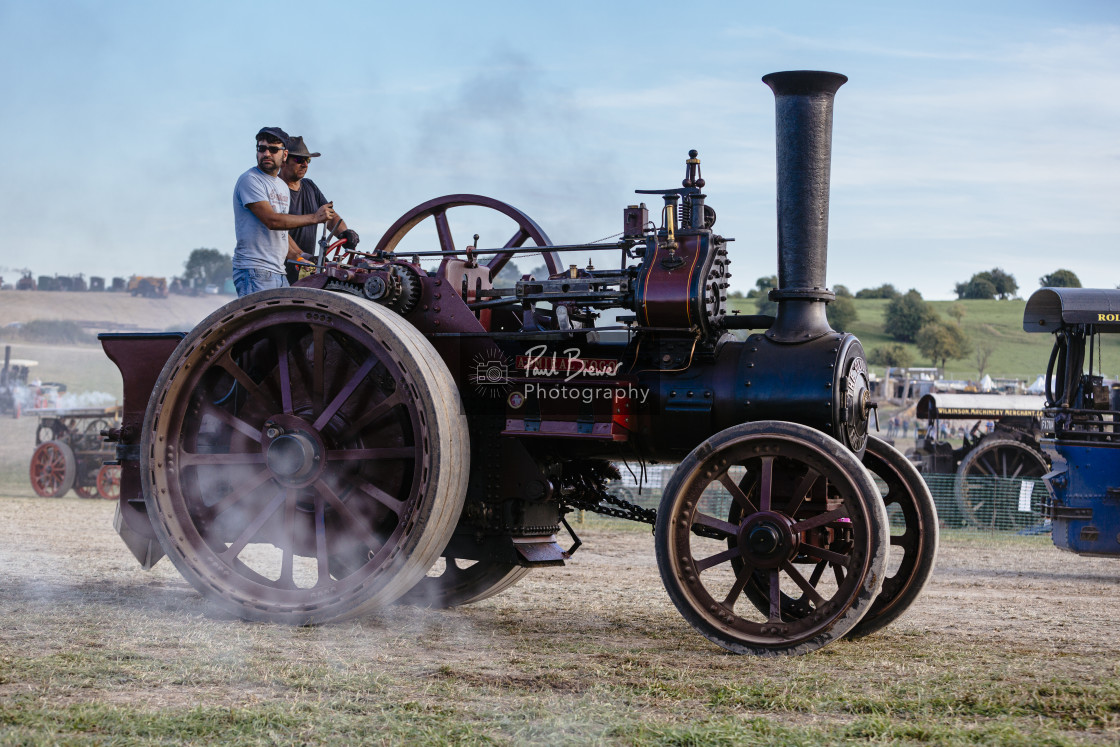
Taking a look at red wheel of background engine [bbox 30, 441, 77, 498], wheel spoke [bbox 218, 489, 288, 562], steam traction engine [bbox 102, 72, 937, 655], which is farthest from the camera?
red wheel of background engine [bbox 30, 441, 77, 498]

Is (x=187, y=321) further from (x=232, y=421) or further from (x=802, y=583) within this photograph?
(x=802, y=583)

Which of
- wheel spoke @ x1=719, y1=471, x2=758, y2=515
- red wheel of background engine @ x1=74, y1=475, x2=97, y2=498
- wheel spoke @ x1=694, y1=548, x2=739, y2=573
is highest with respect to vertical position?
wheel spoke @ x1=719, y1=471, x2=758, y2=515

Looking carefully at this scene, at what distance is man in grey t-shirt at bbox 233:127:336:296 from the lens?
6895mm

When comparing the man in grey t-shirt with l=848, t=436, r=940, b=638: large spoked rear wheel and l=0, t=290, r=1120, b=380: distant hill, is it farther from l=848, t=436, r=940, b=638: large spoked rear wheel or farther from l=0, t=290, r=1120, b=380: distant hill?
l=0, t=290, r=1120, b=380: distant hill

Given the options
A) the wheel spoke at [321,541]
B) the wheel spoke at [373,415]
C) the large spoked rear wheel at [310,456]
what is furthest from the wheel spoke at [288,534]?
the wheel spoke at [373,415]

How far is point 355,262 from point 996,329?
3046 inches

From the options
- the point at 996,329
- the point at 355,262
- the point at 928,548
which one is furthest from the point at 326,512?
the point at 996,329

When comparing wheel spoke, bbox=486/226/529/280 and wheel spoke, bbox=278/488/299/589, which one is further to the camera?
wheel spoke, bbox=486/226/529/280

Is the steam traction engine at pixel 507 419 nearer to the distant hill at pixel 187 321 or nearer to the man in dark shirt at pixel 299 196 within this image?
the man in dark shirt at pixel 299 196

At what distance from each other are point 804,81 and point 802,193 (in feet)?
1.84

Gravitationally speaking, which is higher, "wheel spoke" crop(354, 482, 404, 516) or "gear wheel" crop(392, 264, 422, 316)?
"gear wheel" crop(392, 264, 422, 316)

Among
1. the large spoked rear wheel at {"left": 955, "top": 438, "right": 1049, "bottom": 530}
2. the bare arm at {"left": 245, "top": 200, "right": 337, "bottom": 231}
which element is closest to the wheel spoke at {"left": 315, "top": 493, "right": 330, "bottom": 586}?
the bare arm at {"left": 245, "top": 200, "right": 337, "bottom": 231}

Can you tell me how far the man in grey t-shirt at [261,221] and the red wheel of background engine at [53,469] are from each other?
1371 cm

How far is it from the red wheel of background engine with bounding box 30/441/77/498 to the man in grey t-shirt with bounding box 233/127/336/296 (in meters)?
13.7
